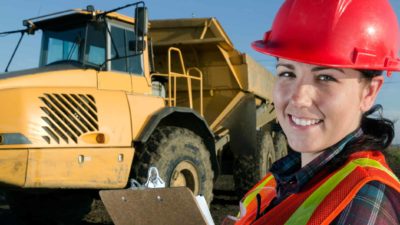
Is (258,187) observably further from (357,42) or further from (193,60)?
(193,60)

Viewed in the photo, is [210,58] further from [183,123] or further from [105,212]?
[105,212]

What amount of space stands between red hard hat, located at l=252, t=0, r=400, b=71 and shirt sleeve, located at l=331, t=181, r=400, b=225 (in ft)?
1.32

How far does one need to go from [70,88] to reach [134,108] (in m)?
0.76

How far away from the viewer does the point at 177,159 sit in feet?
18.7

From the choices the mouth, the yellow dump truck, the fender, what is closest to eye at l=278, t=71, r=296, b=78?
the mouth

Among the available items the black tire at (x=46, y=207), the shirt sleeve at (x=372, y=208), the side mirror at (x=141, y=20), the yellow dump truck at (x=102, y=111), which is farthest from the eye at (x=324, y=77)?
the black tire at (x=46, y=207)

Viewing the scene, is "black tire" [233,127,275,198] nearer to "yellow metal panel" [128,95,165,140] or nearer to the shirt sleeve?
"yellow metal panel" [128,95,165,140]

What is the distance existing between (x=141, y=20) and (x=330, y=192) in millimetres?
4084

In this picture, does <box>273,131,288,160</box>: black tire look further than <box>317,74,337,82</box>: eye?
Yes

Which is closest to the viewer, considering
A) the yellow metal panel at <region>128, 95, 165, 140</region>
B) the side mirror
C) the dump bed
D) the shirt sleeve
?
the shirt sleeve

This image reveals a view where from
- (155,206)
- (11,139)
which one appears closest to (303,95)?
(155,206)

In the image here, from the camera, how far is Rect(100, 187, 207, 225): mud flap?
1603mm

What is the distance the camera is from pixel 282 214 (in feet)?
4.48

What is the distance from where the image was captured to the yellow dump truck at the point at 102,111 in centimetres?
456
